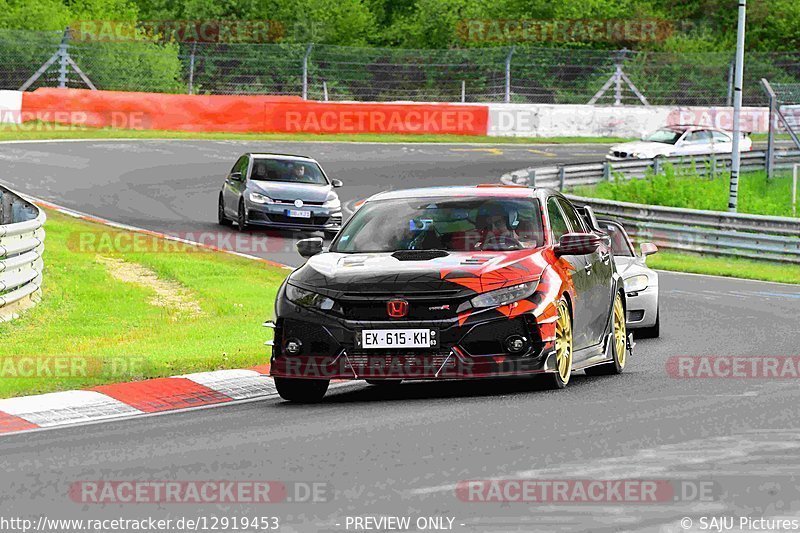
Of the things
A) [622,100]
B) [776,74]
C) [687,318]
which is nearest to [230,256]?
[687,318]

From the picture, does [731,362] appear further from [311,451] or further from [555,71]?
[555,71]

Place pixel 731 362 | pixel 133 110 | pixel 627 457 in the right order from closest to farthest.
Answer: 1. pixel 627 457
2. pixel 731 362
3. pixel 133 110

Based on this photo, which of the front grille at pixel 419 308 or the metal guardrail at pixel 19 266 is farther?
the metal guardrail at pixel 19 266

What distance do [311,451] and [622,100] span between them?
46179 mm

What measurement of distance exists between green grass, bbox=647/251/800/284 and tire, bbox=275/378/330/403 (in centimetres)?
1692

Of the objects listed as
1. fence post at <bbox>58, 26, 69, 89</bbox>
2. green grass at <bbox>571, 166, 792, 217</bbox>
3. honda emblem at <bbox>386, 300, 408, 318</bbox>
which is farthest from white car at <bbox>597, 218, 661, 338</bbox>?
fence post at <bbox>58, 26, 69, 89</bbox>

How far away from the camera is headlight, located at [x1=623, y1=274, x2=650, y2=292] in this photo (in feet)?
55.6

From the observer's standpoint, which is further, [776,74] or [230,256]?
[776,74]

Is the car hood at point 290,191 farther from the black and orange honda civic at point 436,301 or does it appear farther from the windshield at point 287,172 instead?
the black and orange honda civic at point 436,301

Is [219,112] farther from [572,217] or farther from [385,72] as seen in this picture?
[572,217]

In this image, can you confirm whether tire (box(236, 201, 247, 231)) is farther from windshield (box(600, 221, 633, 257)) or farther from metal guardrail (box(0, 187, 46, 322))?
windshield (box(600, 221, 633, 257))

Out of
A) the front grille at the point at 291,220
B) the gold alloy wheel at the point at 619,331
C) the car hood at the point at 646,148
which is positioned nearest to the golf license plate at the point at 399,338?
the gold alloy wheel at the point at 619,331

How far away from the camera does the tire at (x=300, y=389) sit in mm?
11414

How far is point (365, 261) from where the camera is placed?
11469 mm
